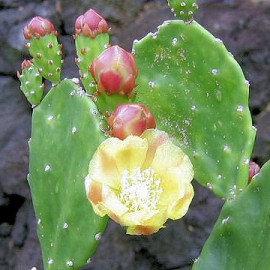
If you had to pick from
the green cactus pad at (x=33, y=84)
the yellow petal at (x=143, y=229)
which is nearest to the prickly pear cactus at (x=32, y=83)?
the green cactus pad at (x=33, y=84)

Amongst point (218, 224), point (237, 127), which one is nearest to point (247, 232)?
point (218, 224)

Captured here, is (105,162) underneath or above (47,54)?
above

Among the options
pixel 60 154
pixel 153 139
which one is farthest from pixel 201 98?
pixel 153 139

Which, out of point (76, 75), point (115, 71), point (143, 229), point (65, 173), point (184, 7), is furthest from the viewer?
point (76, 75)

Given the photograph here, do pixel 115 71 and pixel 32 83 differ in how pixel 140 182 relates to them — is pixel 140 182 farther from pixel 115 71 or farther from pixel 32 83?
pixel 32 83

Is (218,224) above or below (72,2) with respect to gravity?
above

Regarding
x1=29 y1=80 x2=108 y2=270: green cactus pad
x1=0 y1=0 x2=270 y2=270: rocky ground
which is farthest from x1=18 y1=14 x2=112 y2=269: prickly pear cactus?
x1=0 y1=0 x2=270 y2=270: rocky ground

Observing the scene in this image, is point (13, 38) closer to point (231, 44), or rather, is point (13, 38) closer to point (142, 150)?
point (231, 44)
